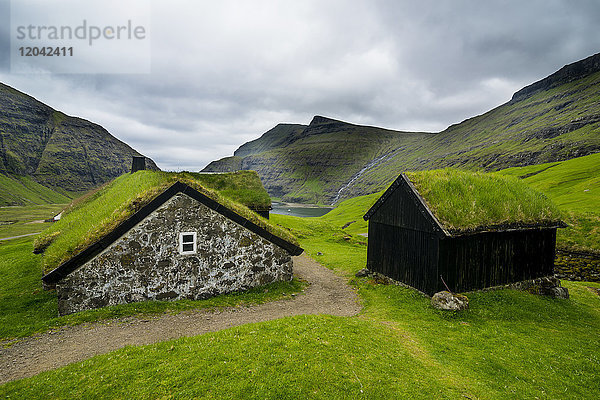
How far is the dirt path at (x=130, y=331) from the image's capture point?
916 cm

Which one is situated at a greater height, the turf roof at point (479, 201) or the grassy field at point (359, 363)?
the turf roof at point (479, 201)

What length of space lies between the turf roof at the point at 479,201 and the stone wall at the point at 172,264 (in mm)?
10269

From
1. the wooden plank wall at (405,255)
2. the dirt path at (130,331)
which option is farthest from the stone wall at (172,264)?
the wooden plank wall at (405,255)

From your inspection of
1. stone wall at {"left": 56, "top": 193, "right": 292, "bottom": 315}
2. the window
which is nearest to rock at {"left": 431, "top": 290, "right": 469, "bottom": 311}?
stone wall at {"left": 56, "top": 193, "right": 292, "bottom": 315}

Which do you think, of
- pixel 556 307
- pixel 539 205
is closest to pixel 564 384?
pixel 556 307

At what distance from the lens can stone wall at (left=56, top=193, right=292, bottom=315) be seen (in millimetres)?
12875

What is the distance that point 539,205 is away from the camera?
18031 mm

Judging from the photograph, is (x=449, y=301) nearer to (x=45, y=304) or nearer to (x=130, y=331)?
(x=130, y=331)

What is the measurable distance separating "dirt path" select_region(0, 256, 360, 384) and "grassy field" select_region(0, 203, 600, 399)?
140 centimetres

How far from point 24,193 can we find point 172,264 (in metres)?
230

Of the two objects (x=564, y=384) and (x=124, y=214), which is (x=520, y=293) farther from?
(x=124, y=214)

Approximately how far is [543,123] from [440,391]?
208 meters

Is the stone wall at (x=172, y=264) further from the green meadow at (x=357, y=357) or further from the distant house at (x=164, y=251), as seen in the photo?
the green meadow at (x=357, y=357)

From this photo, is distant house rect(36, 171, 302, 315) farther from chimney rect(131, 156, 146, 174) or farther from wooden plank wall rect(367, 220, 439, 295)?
chimney rect(131, 156, 146, 174)
